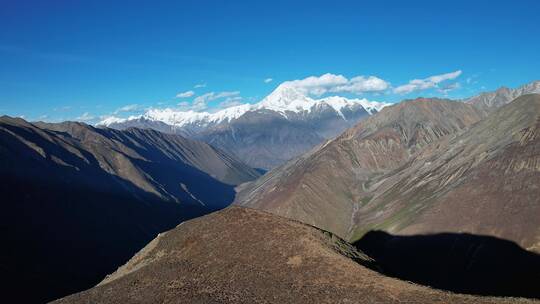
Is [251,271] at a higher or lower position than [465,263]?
higher

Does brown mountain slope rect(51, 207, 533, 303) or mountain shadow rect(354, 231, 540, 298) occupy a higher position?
brown mountain slope rect(51, 207, 533, 303)

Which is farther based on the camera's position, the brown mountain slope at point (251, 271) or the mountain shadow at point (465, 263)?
the mountain shadow at point (465, 263)

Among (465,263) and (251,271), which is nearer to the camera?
(251,271)

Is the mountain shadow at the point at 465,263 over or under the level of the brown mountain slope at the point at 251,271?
under

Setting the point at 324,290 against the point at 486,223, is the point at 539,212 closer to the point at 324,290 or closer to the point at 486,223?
the point at 486,223

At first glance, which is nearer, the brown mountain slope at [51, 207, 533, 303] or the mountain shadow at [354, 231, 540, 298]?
the brown mountain slope at [51, 207, 533, 303]
